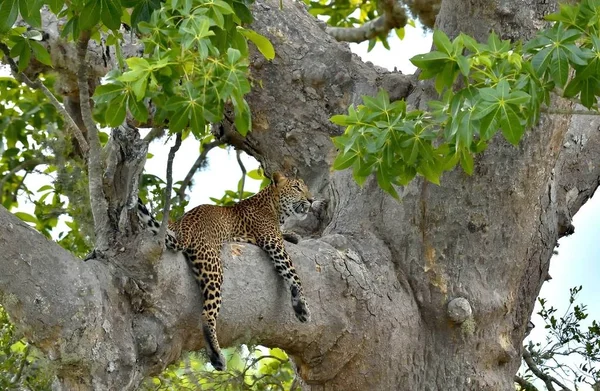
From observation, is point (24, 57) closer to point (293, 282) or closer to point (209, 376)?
point (293, 282)

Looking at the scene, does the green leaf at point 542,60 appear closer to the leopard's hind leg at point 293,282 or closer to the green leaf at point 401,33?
the leopard's hind leg at point 293,282

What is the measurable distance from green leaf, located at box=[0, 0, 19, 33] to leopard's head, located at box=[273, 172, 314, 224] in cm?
311

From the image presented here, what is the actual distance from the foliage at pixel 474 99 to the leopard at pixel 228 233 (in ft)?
3.14

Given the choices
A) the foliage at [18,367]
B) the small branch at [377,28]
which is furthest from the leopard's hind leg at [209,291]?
the small branch at [377,28]

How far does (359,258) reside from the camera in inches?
260

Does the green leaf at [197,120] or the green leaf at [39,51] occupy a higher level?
the green leaf at [39,51]

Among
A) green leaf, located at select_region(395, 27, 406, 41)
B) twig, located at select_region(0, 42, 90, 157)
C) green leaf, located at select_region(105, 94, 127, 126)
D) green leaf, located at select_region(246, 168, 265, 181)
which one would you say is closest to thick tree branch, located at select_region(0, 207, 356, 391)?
twig, located at select_region(0, 42, 90, 157)

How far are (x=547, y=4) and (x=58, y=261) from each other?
344 centimetres

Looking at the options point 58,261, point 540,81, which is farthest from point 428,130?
point 58,261

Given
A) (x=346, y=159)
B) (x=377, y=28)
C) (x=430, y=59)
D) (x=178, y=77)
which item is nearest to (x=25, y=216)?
(x=377, y=28)

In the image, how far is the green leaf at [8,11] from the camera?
4.71 meters

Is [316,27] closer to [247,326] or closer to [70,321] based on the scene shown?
[247,326]

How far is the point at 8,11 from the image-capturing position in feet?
15.4

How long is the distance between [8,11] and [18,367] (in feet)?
9.57
